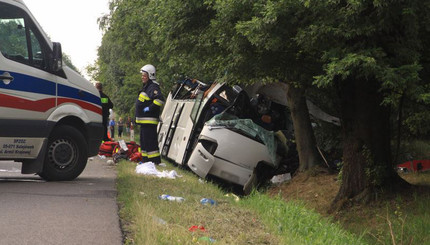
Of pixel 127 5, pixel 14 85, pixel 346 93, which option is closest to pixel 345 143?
pixel 346 93

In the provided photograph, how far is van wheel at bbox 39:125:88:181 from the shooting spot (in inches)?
415

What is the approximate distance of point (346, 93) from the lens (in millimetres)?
12320

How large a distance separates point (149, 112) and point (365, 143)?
157 inches

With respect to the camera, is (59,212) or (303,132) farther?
(303,132)

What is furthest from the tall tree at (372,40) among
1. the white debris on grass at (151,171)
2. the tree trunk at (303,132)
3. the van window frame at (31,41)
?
the tree trunk at (303,132)

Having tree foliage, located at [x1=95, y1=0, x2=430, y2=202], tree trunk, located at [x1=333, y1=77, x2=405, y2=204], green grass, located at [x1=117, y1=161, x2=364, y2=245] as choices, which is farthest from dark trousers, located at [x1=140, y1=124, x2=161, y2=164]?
tree trunk, located at [x1=333, y1=77, x2=405, y2=204]

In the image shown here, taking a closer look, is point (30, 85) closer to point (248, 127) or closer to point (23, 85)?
point (23, 85)

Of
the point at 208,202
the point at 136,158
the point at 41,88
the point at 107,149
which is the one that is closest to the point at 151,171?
the point at 41,88

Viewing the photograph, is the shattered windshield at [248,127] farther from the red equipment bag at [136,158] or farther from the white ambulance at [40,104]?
the white ambulance at [40,104]

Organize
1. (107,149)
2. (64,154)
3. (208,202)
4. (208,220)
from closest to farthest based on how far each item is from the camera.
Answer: (208,220)
(208,202)
(64,154)
(107,149)

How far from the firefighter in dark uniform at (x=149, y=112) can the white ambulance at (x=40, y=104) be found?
2174mm

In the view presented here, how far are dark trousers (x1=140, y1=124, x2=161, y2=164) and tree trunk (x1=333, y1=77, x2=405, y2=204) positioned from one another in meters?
3.50

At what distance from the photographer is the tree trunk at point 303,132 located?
1522cm

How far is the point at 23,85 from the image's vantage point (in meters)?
9.79
